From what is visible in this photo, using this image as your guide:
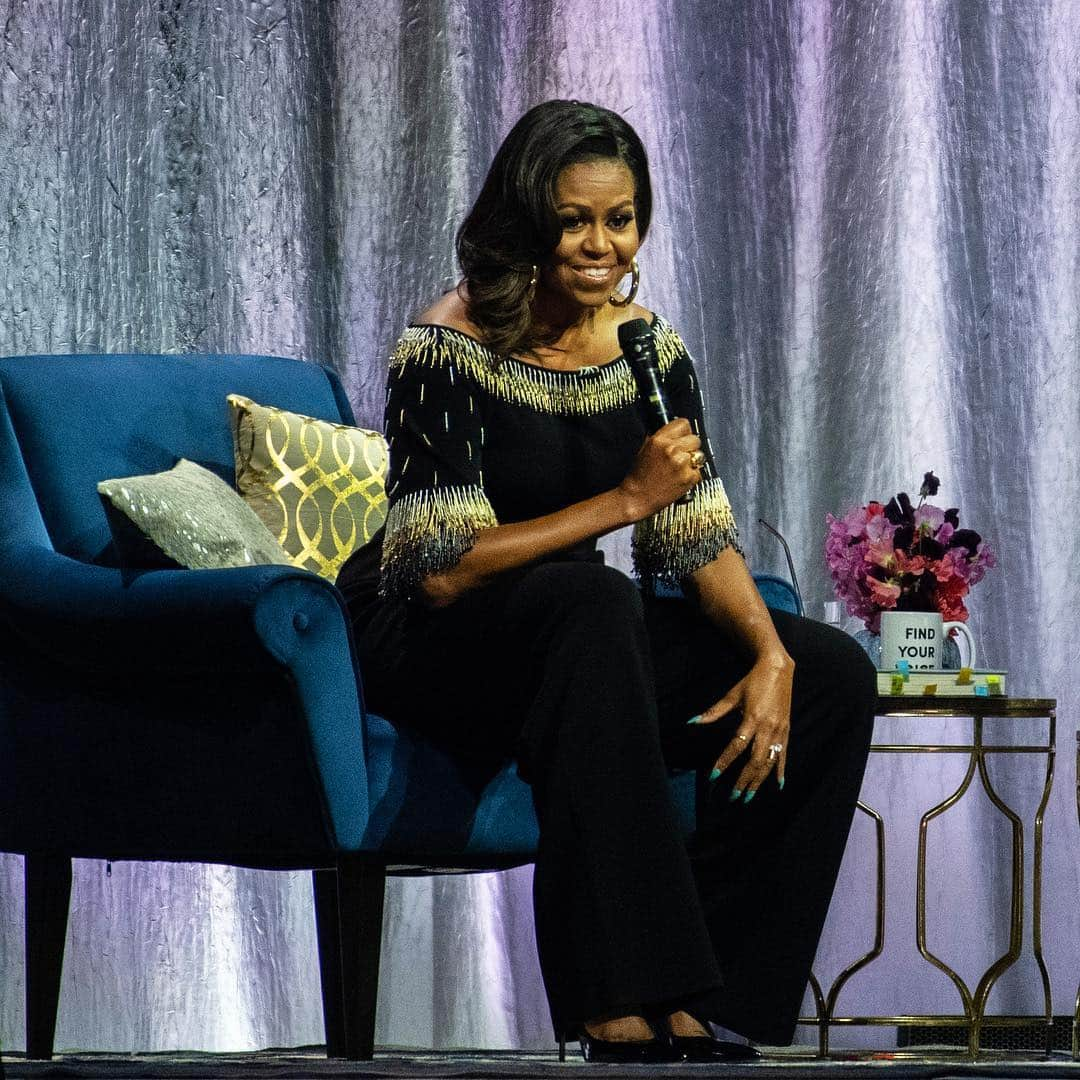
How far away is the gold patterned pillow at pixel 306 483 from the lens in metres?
2.21

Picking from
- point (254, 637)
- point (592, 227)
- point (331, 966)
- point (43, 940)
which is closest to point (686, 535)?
point (592, 227)

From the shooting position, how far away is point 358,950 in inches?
71.1

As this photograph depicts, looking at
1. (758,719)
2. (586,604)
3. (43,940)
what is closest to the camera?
(586,604)

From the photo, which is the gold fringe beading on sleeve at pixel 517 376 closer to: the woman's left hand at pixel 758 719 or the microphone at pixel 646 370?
the microphone at pixel 646 370

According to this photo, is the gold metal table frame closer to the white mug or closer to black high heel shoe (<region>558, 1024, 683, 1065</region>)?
the white mug

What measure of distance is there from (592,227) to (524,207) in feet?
0.25

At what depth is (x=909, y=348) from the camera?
112 inches

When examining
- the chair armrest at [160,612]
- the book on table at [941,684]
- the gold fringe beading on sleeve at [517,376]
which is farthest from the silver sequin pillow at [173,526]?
the book on table at [941,684]

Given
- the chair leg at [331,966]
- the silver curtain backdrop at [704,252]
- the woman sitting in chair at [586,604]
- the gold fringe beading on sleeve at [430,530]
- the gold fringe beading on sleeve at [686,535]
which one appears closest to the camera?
the woman sitting in chair at [586,604]

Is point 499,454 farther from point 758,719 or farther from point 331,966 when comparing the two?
point 331,966

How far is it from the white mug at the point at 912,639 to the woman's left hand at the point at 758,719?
0.57 meters

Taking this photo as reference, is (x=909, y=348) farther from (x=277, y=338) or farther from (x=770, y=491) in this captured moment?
(x=277, y=338)

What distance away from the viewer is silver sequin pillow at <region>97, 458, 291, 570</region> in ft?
6.15

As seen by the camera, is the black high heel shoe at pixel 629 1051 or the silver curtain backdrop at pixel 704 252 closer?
the black high heel shoe at pixel 629 1051
